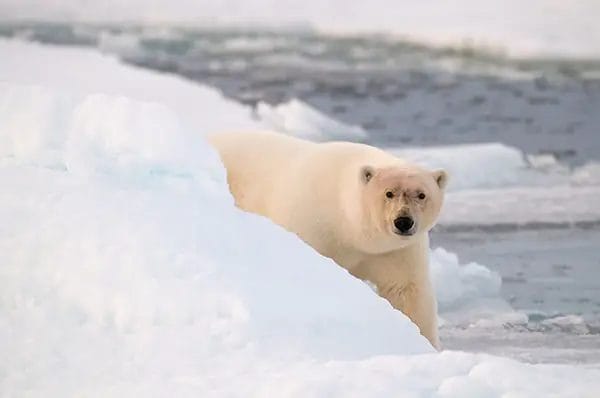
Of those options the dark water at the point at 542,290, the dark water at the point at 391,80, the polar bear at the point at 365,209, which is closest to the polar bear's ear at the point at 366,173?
the polar bear at the point at 365,209

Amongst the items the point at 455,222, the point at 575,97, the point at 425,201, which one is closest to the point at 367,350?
the point at 425,201

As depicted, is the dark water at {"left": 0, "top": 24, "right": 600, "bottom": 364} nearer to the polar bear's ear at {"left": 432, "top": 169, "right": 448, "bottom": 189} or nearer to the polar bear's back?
the polar bear's back

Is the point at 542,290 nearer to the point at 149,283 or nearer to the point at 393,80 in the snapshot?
the point at 149,283

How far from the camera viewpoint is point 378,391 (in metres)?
2.19

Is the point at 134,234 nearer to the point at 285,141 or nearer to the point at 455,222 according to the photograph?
the point at 285,141

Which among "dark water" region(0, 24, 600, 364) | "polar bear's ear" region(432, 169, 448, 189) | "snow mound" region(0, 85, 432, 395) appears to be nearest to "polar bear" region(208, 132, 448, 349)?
"polar bear's ear" region(432, 169, 448, 189)

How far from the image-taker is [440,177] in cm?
434

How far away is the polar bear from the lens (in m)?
4.17

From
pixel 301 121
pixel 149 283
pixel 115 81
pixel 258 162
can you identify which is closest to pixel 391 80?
pixel 301 121

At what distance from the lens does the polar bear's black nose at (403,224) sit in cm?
410

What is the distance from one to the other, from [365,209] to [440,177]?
0.97 feet

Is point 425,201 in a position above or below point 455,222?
above

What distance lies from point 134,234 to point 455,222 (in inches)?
202

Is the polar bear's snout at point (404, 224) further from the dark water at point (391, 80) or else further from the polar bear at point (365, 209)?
the dark water at point (391, 80)
